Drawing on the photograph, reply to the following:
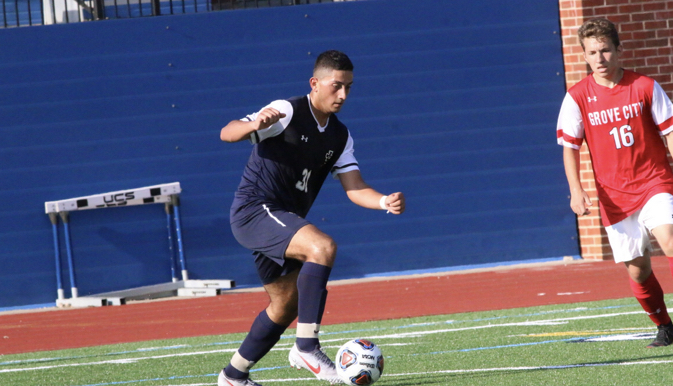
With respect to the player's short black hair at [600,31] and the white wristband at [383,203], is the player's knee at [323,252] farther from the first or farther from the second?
the player's short black hair at [600,31]

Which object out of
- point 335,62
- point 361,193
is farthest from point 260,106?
point 335,62

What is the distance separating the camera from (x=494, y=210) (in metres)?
13.8

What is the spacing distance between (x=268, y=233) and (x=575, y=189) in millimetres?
2188

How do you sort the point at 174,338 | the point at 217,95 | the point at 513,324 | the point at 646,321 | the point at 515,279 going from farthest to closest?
the point at 217,95 < the point at 515,279 < the point at 174,338 < the point at 513,324 < the point at 646,321

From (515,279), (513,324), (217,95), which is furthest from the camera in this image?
(217,95)

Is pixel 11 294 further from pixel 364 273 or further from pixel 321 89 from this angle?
pixel 321 89

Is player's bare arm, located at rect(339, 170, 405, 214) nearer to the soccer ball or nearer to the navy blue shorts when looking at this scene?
the navy blue shorts

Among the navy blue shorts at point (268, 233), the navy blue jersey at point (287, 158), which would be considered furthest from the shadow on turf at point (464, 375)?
the navy blue jersey at point (287, 158)

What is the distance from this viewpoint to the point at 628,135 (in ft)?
20.2

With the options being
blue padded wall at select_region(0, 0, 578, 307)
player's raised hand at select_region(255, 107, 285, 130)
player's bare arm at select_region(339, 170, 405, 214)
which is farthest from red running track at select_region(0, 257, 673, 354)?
player's raised hand at select_region(255, 107, 285, 130)

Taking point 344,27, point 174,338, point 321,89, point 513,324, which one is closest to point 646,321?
point 513,324

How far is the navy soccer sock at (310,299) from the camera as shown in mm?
5152

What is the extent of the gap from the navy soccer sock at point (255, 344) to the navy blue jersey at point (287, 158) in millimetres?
709

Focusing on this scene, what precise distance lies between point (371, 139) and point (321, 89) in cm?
796
